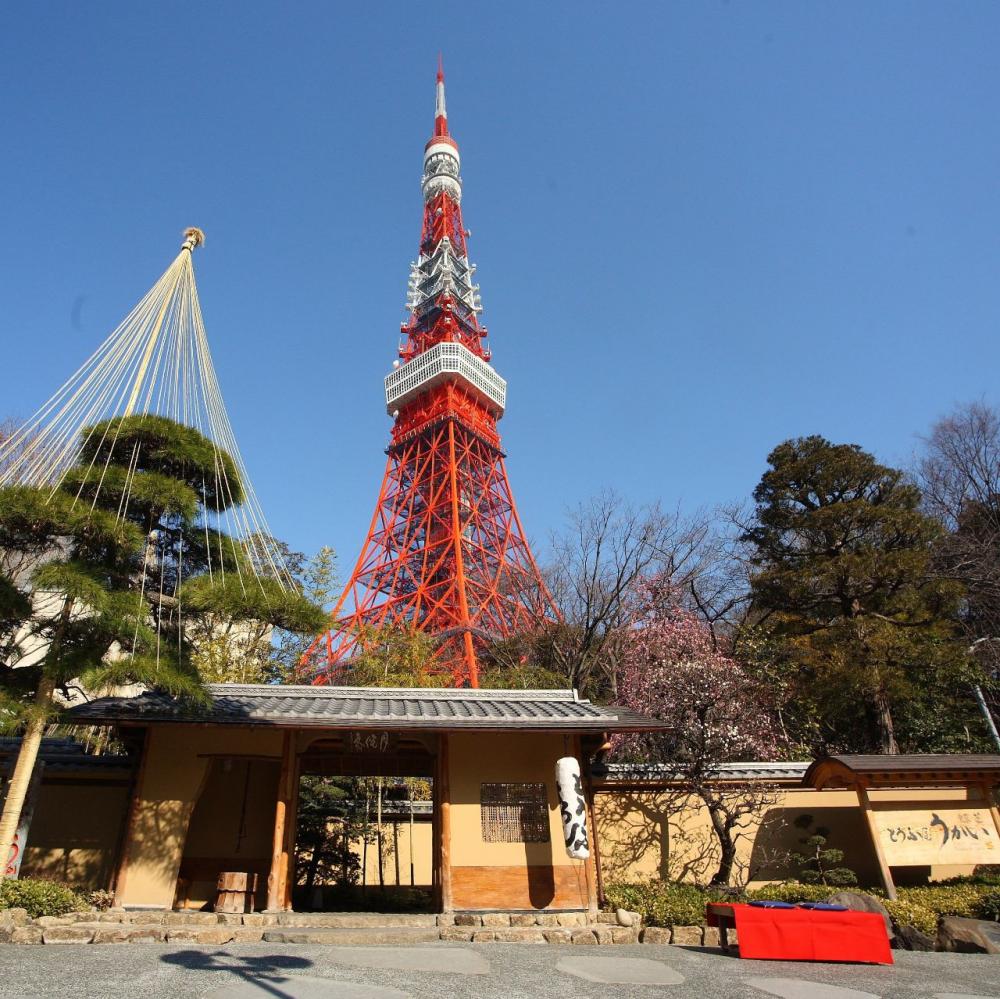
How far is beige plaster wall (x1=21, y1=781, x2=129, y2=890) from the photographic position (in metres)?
7.28

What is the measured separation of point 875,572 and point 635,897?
26.5 feet

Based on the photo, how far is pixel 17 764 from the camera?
221 inches

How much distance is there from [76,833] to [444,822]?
13.6ft

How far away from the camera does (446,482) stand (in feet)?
85.7

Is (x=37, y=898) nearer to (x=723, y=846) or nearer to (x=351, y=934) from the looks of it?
(x=351, y=934)

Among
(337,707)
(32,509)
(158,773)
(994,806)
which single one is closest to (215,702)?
(158,773)

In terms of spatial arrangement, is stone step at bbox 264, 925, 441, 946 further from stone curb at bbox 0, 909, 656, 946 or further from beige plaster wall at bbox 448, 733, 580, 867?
beige plaster wall at bbox 448, 733, 580, 867

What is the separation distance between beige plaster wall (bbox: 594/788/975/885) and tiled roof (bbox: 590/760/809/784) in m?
0.28

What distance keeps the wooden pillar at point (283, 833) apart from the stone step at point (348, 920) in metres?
0.26

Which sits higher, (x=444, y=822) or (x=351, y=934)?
(x=444, y=822)

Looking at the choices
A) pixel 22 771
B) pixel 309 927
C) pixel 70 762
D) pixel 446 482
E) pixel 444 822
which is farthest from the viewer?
pixel 446 482

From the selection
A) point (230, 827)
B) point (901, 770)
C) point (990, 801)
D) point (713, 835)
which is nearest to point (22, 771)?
point (230, 827)

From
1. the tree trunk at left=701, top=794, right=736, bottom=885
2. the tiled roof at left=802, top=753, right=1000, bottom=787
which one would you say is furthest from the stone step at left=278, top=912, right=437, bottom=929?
the tiled roof at left=802, top=753, right=1000, bottom=787

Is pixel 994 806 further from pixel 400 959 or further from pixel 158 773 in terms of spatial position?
pixel 158 773
